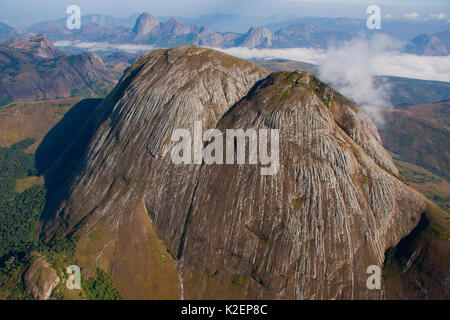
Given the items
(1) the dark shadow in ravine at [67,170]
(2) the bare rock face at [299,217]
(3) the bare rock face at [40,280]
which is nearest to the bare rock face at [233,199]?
(2) the bare rock face at [299,217]

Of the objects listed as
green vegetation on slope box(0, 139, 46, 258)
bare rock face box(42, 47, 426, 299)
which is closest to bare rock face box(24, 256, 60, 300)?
bare rock face box(42, 47, 426, 299)

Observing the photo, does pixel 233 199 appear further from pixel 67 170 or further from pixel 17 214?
pixel 17 214

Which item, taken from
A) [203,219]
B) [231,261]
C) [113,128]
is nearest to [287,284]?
[231,261]

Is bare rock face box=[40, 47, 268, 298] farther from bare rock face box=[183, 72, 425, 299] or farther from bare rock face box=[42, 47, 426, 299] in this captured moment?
bare rock face box=[183, 72, 425, 299]

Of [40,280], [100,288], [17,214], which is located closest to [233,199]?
[100,288]
